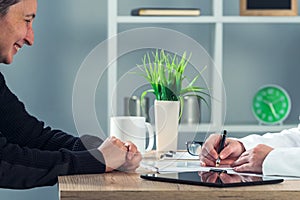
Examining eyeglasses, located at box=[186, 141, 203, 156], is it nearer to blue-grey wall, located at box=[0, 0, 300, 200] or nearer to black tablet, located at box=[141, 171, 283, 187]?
black tablet, located at box=[141, 171, 283, 187]

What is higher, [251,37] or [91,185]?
[251,37]

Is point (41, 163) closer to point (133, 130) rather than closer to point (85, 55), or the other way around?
point (133, 130)

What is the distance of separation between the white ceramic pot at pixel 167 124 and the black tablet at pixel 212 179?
0.33m

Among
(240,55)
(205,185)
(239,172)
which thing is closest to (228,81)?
(240,55)

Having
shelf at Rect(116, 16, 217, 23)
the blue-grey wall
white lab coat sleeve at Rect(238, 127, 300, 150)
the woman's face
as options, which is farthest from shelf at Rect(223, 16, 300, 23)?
the woman's face

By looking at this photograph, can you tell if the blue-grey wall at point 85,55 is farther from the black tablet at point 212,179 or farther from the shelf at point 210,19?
the black tablet at point 212,179

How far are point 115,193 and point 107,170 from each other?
0.93 feet

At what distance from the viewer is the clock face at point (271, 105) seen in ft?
12.6

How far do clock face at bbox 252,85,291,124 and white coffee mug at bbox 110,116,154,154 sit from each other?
5.67 ft

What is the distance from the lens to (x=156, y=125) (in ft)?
7.27

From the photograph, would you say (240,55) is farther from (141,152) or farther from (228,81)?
(141,152)

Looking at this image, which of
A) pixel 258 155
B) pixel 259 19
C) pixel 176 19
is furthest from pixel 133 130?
pixel 259 19

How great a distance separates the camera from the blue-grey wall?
3934 mm

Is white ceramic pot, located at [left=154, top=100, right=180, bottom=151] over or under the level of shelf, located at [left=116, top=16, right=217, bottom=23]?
under
